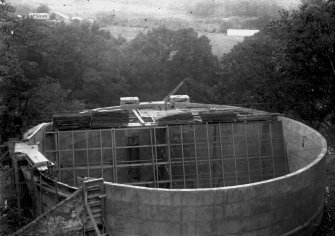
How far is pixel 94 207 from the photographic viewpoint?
13680 mm

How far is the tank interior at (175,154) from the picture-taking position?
2058cm

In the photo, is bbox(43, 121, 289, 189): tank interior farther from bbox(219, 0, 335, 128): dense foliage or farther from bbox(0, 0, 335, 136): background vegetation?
bbox(0, 0, 335, 136): background vegetation

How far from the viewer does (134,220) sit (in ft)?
45.3

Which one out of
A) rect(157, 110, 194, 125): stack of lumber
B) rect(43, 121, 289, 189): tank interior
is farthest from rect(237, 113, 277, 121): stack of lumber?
rect(157, 110, 194, 125): stack of lumber

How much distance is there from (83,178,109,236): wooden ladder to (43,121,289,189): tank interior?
6.26 metres

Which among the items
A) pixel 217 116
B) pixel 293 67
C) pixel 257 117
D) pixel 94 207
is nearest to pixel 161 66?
pixel 293 67

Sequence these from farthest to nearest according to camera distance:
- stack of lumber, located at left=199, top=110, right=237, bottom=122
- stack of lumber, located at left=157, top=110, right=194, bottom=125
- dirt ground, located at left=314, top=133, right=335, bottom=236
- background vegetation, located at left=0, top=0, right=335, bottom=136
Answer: background vegetation, located at left=0, top=0, right=335, bottom=136
stack of lumber, located at left=199, top=110, right=237, bottom=122
stack of lumber, located at left=157, top=110, right=194, bottom=125
dirt ground, located at left=314, top=133, right=335, bottom=236

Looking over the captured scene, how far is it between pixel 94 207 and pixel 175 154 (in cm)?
820

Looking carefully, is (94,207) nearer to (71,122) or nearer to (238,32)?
(71,122)

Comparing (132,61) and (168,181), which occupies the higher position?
(132,61)

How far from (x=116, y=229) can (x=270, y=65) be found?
17.8m

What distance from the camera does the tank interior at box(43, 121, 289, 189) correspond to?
810 inches

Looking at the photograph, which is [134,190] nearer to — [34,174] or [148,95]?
[34,174]

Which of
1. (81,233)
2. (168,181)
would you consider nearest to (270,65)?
(168,181)
